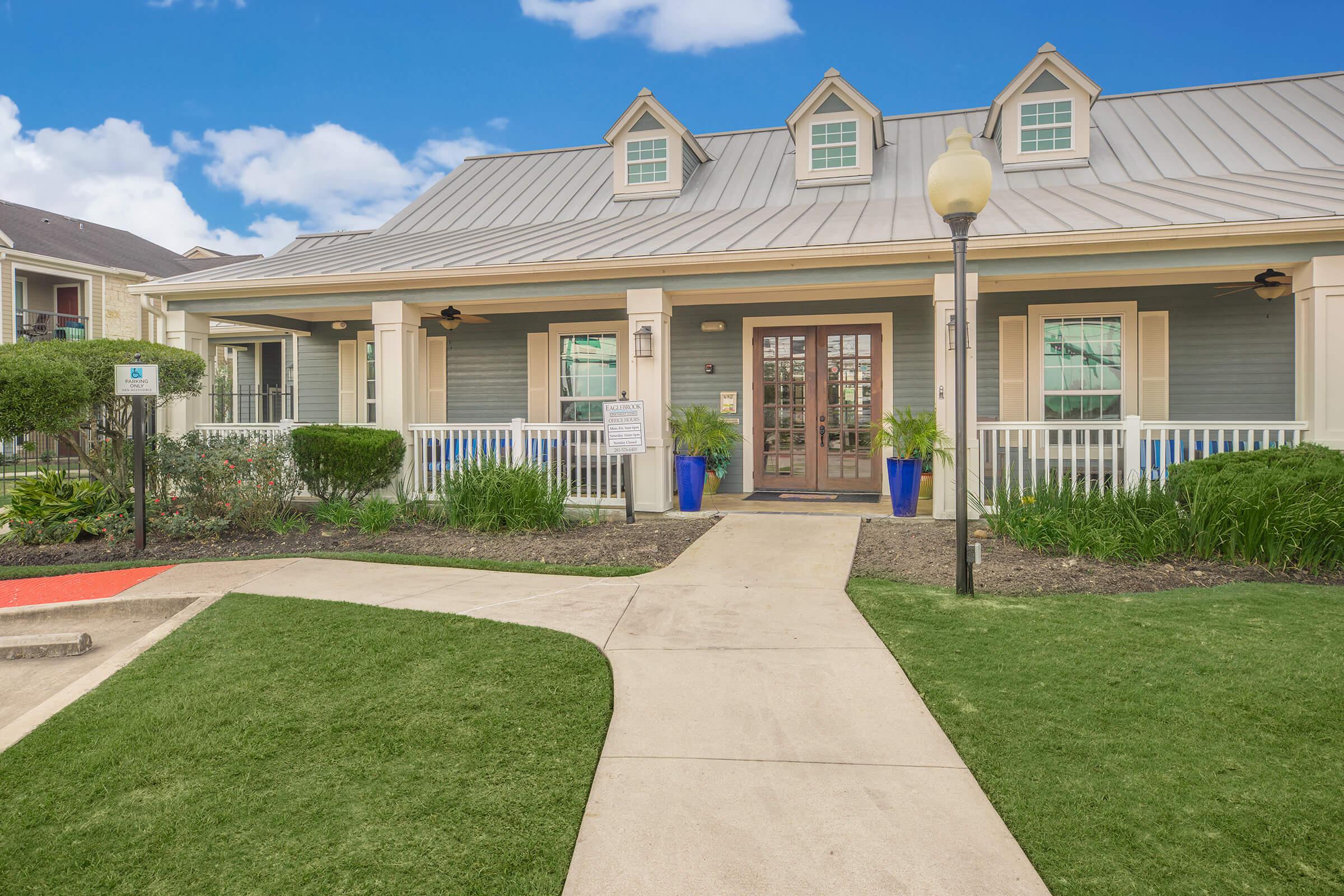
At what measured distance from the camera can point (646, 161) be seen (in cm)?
1142

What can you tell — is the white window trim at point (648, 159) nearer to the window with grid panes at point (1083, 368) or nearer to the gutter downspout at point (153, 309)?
the window with grid panes at point (1083, 368)

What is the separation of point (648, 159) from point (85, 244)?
18817 millimetres

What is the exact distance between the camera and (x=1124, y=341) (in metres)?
9.39

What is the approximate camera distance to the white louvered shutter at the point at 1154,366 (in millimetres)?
9258

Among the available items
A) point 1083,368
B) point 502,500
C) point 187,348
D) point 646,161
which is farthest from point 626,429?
point 187,348

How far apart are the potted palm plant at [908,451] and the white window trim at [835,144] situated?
4.34 metres

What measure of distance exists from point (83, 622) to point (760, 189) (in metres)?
9.26

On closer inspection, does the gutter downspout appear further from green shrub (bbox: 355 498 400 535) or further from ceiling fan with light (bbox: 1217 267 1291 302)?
ceiling fan with light (bbox: 1217 267 1291 302)

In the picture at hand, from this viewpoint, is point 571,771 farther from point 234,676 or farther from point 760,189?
point 760,189

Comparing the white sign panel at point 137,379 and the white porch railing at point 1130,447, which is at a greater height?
the white sign panel at point 137,379

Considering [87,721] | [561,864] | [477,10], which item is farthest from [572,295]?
[477,10]

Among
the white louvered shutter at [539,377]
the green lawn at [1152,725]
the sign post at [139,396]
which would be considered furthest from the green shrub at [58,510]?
the green lawn at [1152,725]

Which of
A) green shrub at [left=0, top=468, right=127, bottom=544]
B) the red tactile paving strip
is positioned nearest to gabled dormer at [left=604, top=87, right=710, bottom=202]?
green shrub at [left=0, top=468, right=127, bottom=544]

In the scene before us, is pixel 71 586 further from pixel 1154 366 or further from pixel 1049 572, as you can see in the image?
pixel 1154 366
